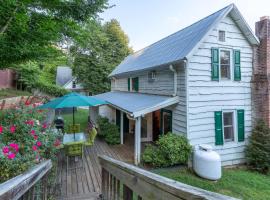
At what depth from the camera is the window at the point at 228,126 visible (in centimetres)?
857

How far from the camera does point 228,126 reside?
28.1 ft

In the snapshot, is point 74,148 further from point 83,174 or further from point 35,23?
point 35,23

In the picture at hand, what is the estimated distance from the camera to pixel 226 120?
8648mm

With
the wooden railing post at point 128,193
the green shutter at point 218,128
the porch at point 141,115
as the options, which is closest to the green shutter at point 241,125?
the green shutter at point 218,128

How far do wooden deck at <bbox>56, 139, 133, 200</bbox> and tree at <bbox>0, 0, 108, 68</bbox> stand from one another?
4.08 m

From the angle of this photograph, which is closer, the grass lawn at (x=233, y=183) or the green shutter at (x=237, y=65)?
the grass lawn at (x=233, y=183)

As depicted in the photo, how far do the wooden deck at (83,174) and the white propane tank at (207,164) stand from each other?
2745mm

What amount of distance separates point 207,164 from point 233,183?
1089 mm

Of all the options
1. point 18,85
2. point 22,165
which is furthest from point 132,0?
point 22,165

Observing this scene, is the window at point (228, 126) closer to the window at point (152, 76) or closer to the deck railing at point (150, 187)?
the window at point (152, 76)

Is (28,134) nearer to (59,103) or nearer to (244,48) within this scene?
(59,103)

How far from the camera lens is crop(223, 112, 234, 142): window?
8.57 meters

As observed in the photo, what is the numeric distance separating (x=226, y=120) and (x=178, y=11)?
995 centimetres

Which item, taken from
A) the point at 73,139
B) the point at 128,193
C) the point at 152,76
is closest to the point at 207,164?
the point at 152,76
